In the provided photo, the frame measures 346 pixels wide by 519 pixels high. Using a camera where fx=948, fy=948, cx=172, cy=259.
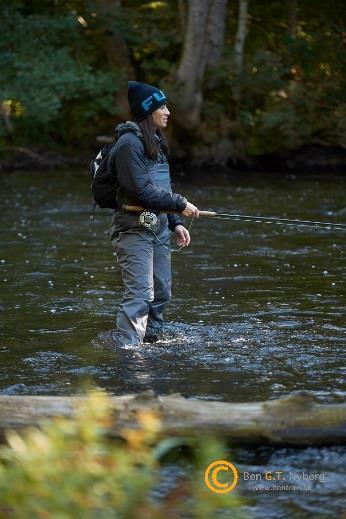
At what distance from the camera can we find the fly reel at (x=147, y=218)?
7140 mm

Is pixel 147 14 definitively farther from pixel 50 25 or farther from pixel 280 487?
pixel 280 487

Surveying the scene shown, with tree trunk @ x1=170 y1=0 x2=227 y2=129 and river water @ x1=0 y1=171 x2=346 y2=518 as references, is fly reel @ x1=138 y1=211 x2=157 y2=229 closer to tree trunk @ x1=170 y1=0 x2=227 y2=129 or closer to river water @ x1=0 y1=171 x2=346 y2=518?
river water @ x1=0 y1=171 x2=346 y2=518

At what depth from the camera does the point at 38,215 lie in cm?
1569

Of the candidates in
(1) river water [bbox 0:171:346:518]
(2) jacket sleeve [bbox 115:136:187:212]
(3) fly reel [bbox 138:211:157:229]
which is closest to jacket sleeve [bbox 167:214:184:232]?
(3) fly reel [bbox 138:211:157:229]

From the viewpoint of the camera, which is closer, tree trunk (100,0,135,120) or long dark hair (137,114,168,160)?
long dark hair (137,114,168,160)

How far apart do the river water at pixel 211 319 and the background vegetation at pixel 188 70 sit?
7.20 meters

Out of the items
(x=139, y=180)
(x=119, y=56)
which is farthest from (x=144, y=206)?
(x=119, y=56)

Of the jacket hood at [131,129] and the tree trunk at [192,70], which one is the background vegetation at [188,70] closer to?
the tree trunk at [192,70]

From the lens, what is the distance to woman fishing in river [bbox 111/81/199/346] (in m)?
6.98

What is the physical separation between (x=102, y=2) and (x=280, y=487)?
2227 cm

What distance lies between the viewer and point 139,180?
6.95 meters

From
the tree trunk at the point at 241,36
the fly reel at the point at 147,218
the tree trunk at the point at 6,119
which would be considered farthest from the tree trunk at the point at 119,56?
the fly reel at the point at 147,218

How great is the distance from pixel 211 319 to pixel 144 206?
5.58 feet

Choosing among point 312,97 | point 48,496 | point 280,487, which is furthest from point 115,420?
point 312,97
